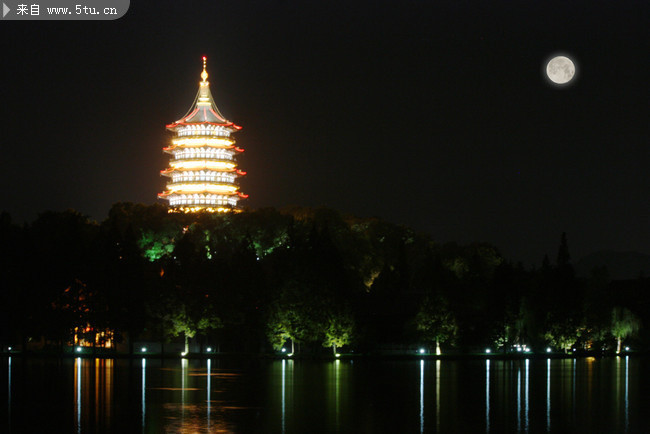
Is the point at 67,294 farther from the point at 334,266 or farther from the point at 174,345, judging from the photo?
the point at 334,266

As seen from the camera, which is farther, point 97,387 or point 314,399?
point 97,387

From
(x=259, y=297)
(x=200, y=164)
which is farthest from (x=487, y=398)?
(x=200, y=164)

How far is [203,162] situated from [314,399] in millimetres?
71841

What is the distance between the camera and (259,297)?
71.1 meters

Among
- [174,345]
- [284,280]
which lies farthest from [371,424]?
[174,345]

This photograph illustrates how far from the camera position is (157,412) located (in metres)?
32.7

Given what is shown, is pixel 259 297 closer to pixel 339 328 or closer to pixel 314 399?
pixel 339 328

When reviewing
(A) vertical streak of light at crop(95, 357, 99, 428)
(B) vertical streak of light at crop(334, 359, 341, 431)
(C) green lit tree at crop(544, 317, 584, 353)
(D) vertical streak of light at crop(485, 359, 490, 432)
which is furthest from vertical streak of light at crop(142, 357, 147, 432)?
(C) green lit tree at crop(544, 317, 584, 353)

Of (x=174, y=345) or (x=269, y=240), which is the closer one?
(x=174, y=345)

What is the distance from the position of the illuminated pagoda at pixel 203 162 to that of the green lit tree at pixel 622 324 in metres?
37.8

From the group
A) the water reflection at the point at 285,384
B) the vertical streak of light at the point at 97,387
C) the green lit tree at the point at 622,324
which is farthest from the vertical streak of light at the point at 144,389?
the green lit tree at the point at 622,324

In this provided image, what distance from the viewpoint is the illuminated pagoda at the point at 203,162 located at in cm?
10625

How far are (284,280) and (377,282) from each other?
20979 mm

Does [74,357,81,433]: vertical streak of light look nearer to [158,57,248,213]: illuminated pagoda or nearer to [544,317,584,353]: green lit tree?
[544,317,584,353]: green lit tree
